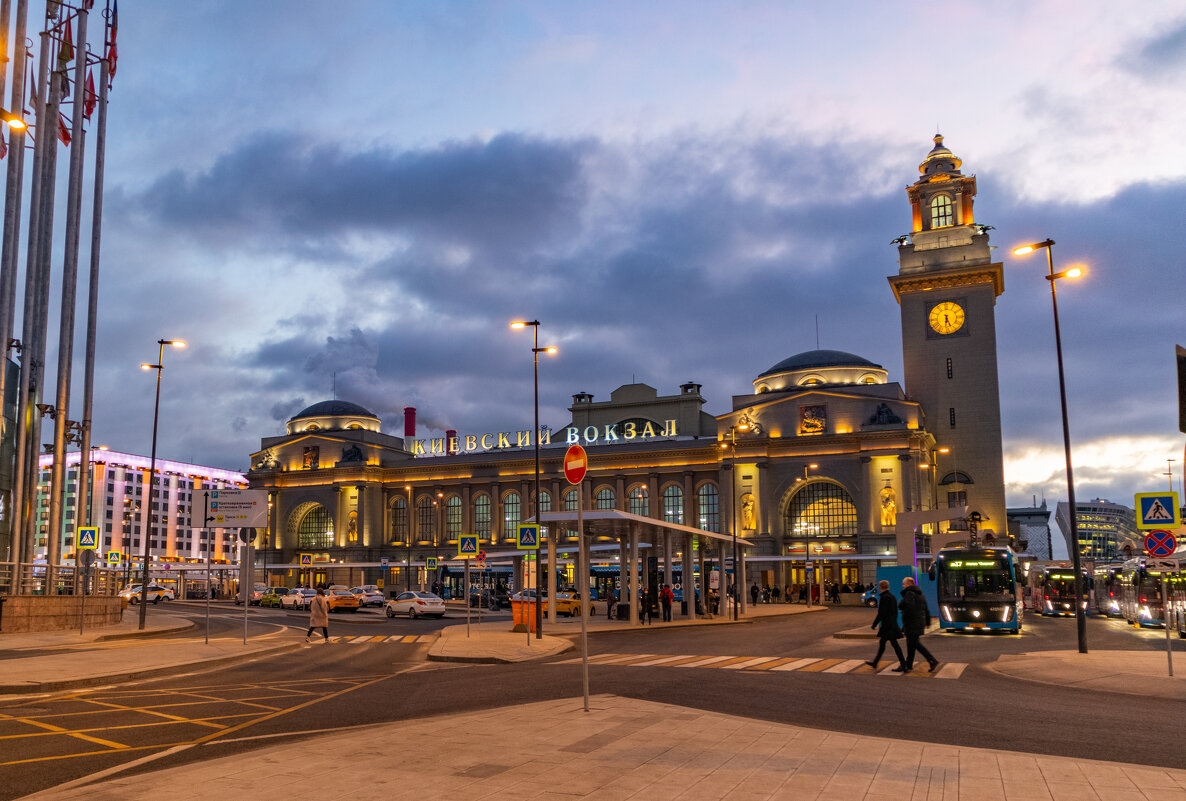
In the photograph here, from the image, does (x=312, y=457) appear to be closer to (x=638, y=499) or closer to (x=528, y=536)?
(x=638, y=499)

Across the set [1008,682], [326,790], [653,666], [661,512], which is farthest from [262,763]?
[661,512]

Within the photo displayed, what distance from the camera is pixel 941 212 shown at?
9238 centimetres

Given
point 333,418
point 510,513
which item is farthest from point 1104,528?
point 333,418

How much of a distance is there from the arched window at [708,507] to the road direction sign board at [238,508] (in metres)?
68.3

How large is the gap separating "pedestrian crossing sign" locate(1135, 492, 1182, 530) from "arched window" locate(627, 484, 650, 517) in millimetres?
74575

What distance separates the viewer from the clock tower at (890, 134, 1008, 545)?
85375 mm

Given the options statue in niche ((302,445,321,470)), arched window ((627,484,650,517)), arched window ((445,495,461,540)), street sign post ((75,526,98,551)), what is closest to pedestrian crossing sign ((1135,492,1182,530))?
street sign post ((75,526,98,551))

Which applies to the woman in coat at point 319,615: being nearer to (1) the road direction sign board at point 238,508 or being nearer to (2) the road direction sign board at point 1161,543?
(1) the road direction sign board at point 238,508

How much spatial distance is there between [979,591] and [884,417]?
48.8 meters

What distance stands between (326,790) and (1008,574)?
31.4 m

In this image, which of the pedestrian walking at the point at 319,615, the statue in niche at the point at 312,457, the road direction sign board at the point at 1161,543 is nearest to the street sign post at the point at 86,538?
the pedestrian walking at the point at 319,615

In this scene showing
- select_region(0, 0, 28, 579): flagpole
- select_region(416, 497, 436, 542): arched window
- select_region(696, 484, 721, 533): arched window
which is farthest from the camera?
select_region(416, 497, 436, 542): arched window

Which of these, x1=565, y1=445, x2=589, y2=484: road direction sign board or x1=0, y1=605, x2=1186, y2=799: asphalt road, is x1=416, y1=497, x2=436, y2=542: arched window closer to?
x1=0, y1=605, x2=1186, y2=799: asphalt road

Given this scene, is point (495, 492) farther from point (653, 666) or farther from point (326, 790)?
point (326, 790)
